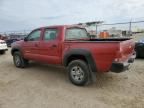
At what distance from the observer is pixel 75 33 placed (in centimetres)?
639

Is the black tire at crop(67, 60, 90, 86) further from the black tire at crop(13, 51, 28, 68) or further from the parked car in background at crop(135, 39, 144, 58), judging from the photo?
the parked car in background at crop(135, 39, 144, 58)

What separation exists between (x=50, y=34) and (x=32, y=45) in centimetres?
115

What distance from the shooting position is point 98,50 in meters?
4.78

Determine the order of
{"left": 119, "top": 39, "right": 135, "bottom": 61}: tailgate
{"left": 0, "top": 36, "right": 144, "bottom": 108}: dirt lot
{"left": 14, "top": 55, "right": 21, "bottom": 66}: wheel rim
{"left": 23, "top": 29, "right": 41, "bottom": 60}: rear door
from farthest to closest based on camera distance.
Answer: {"left": 14, "top": 55, "right": 21, "bottom": 66}: wheel rim, {"left": 23, "top": 29, "right": 41, "bottom": 60}: rear door, {"left": 119, "top": 39, "right": 135, "bottom": 61}: tailgate, {"left": 0, "top": 36, "right": 144, "bottom": 108}: dirt lot

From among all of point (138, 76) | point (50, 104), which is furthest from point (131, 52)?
point (50, 104)

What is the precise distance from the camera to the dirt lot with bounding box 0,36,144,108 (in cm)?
421

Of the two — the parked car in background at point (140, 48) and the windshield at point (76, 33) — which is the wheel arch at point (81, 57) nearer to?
the windshield at point (76, 33)

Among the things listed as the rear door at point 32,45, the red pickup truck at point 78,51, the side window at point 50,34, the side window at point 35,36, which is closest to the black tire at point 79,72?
the red pickup truck at point 78,51

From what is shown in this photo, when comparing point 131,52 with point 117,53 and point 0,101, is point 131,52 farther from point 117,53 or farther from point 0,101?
point 0,101

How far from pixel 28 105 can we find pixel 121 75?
3.50m

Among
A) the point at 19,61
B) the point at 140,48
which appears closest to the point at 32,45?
the point at 19,61

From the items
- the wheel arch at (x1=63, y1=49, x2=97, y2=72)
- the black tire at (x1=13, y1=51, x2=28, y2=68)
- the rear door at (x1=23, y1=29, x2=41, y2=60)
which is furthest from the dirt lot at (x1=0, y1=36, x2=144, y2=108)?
the black tire at (x1=13, y1=51, x2=28, y2=68)

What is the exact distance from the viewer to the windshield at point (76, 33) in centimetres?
607

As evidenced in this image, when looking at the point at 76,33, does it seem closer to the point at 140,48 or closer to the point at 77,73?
the point at 77,73
